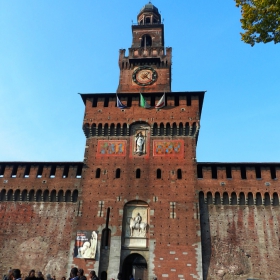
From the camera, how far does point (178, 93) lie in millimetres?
28234

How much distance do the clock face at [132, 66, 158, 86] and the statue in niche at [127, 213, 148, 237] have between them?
43.2 ft

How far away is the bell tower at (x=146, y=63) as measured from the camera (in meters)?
30.8

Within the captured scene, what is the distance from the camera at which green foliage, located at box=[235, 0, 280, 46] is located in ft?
34.0

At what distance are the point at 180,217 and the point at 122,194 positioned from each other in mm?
4758

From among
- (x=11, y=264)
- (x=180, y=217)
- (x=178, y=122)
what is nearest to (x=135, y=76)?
(x=178, y=122)

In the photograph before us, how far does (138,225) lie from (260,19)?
1729 centimetres

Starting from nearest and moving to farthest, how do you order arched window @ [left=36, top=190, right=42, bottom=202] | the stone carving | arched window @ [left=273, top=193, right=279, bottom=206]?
arched window @ [left=273, top=193, right=279, bottom=206]
arched window @ [left=36, top=190, right=42, bottom=202]
the stone carving

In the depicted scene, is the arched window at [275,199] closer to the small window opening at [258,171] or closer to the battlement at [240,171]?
the battlement at [240,171]

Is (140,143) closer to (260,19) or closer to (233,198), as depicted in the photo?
(233,198)

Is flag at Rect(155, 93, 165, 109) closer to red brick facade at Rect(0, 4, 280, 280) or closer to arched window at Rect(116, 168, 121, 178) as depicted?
red brick facade at Rect(0, 4, 280, 280)

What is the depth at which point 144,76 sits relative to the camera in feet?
103

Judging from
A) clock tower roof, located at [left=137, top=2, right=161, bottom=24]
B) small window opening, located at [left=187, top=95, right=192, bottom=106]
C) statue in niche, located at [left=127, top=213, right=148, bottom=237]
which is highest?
clock tower roof, located at [left=137, top=2, right=161, bottom=24]

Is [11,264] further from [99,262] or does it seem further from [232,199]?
[232,199]

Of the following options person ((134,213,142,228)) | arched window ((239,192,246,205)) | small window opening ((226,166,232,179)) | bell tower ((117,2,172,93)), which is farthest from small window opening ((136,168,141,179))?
bell tower ((117,2,172,93))
